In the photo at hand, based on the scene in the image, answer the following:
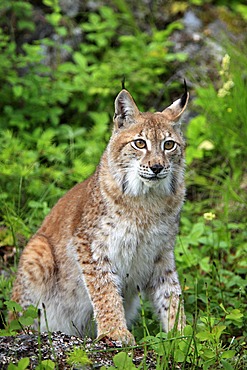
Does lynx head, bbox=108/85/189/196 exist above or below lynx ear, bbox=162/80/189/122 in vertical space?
below

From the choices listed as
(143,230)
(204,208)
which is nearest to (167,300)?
(143,230)

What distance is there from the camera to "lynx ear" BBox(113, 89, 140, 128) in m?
5.20

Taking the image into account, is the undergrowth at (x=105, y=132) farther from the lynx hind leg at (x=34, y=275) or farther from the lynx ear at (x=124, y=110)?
the lynx ear at (x=124, y=110)

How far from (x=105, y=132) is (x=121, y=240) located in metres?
3.45

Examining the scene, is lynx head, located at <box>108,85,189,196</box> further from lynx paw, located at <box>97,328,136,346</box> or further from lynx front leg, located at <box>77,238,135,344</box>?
lynx paw, located at <box>97,328,136,346</box>

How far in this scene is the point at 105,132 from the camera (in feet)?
27.6

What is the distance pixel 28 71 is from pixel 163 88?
1.58 meters

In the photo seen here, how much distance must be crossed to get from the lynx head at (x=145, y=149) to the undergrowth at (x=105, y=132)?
839mm

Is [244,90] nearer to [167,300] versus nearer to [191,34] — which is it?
[191,34]

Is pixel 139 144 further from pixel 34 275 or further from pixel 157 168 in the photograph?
pixel 34 275

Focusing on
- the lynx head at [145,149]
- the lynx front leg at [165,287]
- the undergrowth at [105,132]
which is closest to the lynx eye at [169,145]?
the lynx head at [145,149]

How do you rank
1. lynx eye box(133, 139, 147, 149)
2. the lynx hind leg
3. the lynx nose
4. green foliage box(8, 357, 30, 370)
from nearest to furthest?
green foliage box(8, 357, 30, 370), the lynx nose, lynx eye box(133, 139, 147, 149), the lynx hind leg

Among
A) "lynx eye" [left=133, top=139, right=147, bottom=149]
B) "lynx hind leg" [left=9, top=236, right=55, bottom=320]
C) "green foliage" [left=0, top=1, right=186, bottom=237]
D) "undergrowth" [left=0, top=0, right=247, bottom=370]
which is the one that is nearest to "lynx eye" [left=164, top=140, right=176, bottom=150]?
"lynx eye" [left=133, top=139, right=147, bottom=149]

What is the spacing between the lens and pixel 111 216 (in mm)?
5148
